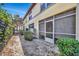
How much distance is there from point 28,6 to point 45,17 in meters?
0.41

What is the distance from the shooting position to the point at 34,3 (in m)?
3.15

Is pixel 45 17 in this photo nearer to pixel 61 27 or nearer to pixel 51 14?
pixel 51 14

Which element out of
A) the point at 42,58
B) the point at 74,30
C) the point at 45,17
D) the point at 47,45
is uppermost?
the point at 45,17

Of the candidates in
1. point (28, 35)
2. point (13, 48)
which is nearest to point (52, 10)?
point (28, 35)

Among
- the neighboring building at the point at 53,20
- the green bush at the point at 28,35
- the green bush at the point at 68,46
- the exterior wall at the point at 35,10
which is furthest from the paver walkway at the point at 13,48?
the green bush at the point at 68,46

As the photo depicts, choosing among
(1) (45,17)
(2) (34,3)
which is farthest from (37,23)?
(2) (34,3)

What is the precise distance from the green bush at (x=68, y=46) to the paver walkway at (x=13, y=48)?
752 millimetres

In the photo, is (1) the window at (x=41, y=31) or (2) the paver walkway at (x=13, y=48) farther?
(1) the window at (x=41, y=31)

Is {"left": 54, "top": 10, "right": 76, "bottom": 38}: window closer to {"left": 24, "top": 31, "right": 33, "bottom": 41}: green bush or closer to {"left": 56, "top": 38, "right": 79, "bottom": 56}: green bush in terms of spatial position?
{"left": 56, "top": 38, "right": 79, "bottom": 56}: green bush

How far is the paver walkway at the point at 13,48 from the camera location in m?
3.13

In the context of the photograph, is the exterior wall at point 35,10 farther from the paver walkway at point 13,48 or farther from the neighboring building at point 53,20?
the paver walkway at point 13,48

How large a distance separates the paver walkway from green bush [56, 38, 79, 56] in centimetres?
75

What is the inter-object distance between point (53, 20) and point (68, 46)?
0.62 m

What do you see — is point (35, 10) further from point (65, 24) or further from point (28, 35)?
point (65, 24)
